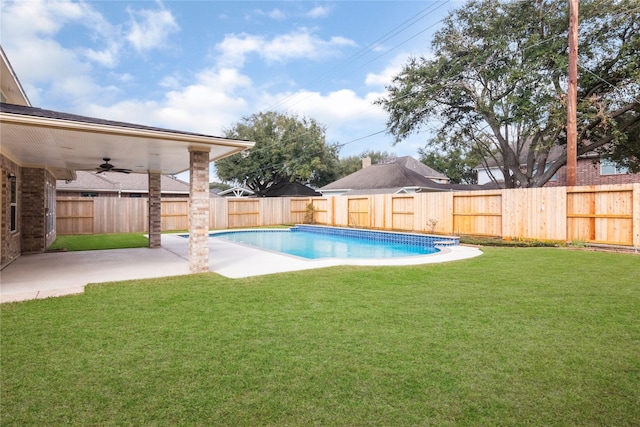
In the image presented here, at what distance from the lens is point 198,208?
7.08 m

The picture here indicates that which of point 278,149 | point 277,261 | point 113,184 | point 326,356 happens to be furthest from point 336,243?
point 278,149

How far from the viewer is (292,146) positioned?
106 ft

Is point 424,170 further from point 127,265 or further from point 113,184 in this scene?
point 127,265

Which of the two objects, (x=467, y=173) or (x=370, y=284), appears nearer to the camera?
(x=370, y=284)

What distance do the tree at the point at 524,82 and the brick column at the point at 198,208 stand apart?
1428cm

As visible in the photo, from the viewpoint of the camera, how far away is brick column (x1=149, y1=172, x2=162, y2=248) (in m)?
11.4

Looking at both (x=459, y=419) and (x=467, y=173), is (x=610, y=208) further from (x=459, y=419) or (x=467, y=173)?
(x=467, y=173)

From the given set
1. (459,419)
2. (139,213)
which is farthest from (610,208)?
(139,213)

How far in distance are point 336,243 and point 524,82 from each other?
36.3ft

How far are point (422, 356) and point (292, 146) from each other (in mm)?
30122

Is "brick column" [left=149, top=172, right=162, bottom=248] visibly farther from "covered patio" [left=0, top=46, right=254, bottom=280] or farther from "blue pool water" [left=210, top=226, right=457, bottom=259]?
"blue pool water" [left=210, top=226, right=457, bottom=259]

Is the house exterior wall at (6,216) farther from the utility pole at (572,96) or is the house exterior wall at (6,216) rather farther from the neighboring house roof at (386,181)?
the neighboring house roof at (386,181)

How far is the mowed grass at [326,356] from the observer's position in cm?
242

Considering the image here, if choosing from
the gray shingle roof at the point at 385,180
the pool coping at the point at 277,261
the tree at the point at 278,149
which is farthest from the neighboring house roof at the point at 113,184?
the pool coping at the point at 277,261
